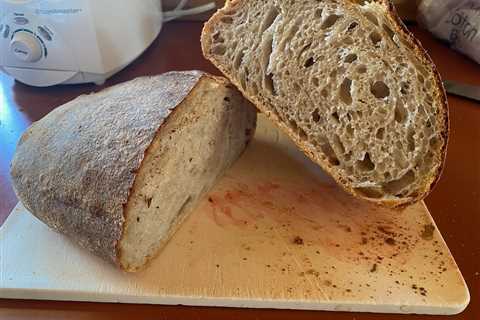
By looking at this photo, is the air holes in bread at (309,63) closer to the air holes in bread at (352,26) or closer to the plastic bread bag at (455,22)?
the air holes in bread at (352,26)

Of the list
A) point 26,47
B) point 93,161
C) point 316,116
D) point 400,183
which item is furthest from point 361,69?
point 26,47

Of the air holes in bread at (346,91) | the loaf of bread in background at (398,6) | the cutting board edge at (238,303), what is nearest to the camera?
the cutting board edge at (238,303)

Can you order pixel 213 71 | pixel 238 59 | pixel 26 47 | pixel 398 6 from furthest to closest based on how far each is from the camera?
1. pixel 398 6
2. pixel 213 71
3. pixel 26 47
4. pixel 238 59

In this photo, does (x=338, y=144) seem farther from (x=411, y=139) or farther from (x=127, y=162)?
(x=127, y=162)

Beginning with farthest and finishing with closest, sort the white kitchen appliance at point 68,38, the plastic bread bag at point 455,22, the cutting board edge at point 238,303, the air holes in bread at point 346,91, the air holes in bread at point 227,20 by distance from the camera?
the plastic bread bag at point 455,22 < the white kitchen appliance at point 68,38 < the air holes in bread at point 227,20 < the air holes in bread at point 346,91 < the cutting board edge at point 238,303

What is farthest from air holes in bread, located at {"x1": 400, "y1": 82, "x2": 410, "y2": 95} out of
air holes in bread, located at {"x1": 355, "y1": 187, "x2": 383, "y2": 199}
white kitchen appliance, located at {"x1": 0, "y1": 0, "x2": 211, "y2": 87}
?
white kitchen appliance, located at {"x1": 0, "y1": 0, "x2": 211, "y2": 87}

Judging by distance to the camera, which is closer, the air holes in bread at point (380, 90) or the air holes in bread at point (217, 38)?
the air holes in bread at point (380, 90)

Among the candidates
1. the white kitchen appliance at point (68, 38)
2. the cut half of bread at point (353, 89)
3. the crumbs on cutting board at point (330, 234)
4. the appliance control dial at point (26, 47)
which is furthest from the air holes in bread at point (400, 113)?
the appliance control dial at point (26, 47)
